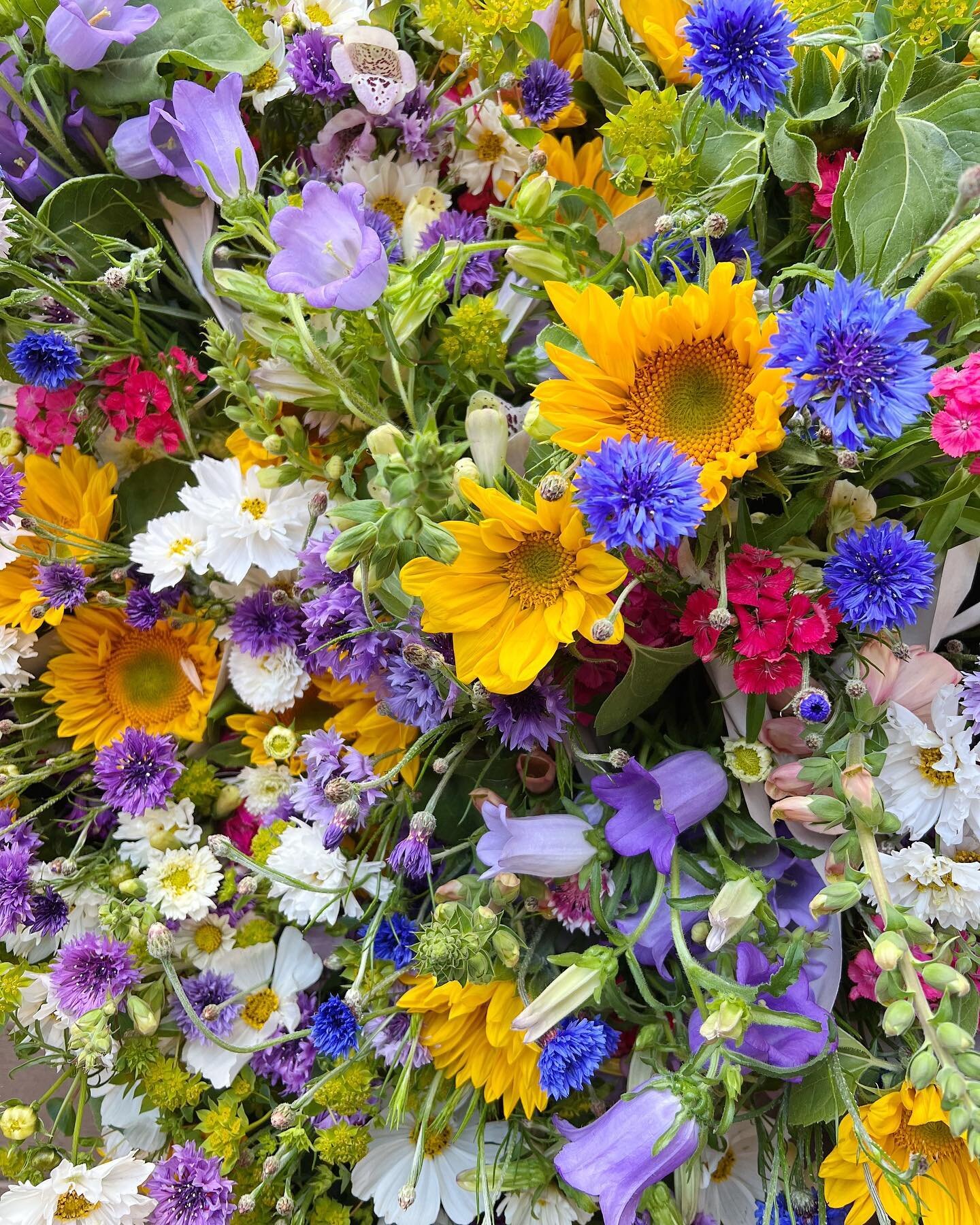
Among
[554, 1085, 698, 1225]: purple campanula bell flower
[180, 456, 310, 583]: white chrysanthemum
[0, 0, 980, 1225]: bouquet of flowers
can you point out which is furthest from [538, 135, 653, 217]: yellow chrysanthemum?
[554, 1085, 698, 1225]: purple campanula bell flower

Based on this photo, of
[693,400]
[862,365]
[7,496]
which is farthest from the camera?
[7,496]

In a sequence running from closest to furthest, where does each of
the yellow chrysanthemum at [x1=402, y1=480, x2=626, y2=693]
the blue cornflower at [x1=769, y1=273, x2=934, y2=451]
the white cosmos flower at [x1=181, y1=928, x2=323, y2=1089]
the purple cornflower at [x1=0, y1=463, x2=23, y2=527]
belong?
the blue cornflower at [x1=769, y1=273, x2=934, y2=451]
the yellow chrysanthemum at [x1=402, y1=480, x2=626, y2=693]
the purple cornflower at [x1=0, y1=463, x2=23, y2=527]
the white cosmos flower at [x1=181, y1=928, x2=323, y2=1089]

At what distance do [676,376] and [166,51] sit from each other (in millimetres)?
487

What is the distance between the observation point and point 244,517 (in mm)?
736

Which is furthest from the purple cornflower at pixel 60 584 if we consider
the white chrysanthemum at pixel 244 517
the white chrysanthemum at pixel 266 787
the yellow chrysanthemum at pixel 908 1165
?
the yellow chrysanthemum at pixel 908 1165

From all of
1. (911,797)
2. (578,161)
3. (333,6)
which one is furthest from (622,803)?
(333,6)

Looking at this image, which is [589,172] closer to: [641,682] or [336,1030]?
[641,682]

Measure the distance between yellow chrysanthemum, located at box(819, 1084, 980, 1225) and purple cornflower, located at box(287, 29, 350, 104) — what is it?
845 millimetres

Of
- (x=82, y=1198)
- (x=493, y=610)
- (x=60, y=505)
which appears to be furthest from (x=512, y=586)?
(x=82, y=1198)

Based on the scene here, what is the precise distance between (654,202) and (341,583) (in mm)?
369

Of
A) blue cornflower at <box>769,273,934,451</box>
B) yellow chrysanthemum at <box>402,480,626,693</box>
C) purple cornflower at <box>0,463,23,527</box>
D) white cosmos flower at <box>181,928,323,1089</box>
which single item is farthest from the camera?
white cosmos flower at <box>181,928,323,1089</box>

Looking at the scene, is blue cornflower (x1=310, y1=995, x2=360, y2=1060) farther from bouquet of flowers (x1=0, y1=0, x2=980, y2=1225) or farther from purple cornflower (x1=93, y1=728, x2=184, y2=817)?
purple cornflower (x1=93, y1=728, x2=184, y2=817)

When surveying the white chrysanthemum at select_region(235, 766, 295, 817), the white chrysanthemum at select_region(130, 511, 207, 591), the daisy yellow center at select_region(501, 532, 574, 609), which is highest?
the daisy yellow center at select_region(501, 532, 574, 609)

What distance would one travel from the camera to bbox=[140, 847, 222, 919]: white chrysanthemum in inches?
29.2
